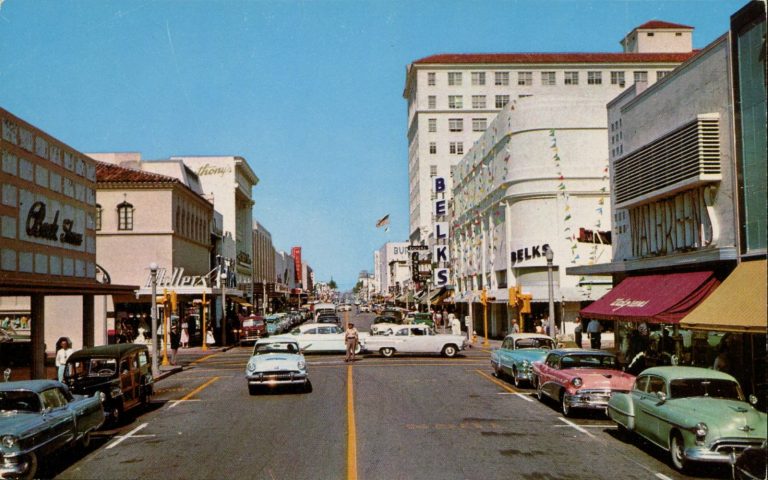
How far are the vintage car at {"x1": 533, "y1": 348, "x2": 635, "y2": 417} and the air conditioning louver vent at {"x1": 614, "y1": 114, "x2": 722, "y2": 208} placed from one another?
6.09 metres

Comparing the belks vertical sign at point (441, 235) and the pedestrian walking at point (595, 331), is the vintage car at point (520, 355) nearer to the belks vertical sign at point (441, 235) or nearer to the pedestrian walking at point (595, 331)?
the pedestrian walking at point (595, 331)

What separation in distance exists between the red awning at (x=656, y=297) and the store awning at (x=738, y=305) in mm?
1238

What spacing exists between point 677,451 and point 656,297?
10136 mm

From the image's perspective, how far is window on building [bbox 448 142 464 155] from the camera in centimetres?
10144

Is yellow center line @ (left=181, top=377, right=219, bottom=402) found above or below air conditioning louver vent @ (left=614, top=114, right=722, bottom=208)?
below

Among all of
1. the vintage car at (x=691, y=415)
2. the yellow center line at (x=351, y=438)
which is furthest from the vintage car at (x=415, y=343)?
the vintage car at (x=691, y=415)

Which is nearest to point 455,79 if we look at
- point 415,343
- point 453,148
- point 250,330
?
point 453,148

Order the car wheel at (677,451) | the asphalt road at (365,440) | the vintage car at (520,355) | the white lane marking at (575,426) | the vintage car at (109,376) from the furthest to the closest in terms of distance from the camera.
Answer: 1. the vintage car at (520,355)
2. the vintage car at (109,376)
3. the white lane marking at (575,426)
4. the asphalt road at (365,440)
5. the car wheel at (677,451)

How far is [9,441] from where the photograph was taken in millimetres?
10688

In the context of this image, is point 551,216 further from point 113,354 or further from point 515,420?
point 113,354

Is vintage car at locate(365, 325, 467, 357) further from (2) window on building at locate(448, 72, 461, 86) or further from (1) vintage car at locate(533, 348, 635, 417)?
(2) window on building at locate(448, 72, 461, 86)

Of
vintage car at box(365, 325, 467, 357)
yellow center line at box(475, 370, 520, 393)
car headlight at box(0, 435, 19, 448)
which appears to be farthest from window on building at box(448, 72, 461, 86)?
car headlight at box(0, 435, 19, 448)

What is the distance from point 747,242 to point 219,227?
59.7 meters

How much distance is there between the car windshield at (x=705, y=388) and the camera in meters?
12.4
